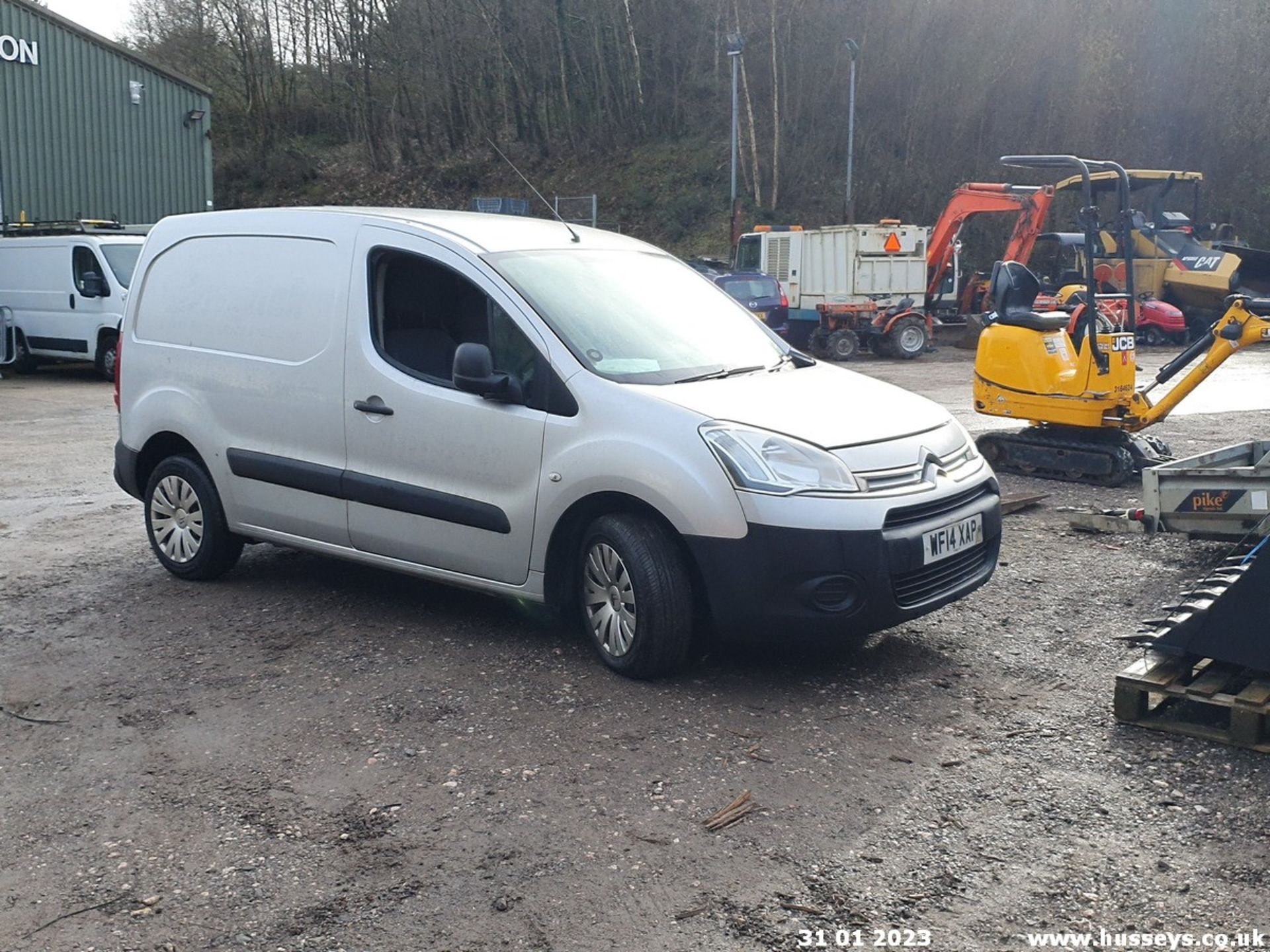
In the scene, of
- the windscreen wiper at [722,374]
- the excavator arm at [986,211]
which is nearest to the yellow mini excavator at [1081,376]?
the windscreen wiper at [722,374]

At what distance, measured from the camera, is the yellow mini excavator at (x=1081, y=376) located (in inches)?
383

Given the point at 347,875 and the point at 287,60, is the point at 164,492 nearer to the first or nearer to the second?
the point at 347,875

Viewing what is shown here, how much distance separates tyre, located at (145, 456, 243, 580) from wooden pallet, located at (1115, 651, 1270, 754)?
4.36 metres

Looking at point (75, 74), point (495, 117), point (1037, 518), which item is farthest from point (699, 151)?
point (1037, 518)

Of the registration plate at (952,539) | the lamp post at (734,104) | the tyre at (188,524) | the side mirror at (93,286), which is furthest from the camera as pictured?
the lamp post at (734,104)

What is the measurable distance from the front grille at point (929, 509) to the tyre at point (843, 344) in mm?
18689

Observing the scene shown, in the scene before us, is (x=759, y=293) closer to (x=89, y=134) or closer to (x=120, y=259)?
(x=120, y=259)

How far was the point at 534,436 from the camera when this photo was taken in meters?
5.11

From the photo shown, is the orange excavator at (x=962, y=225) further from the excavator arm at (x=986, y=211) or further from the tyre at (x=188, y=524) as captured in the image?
the tyre at (x=188, y=524)

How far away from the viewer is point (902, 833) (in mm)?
3662

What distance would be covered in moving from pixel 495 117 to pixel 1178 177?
24.6 m

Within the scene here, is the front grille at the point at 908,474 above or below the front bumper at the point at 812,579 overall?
above

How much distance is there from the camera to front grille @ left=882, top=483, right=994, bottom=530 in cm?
475

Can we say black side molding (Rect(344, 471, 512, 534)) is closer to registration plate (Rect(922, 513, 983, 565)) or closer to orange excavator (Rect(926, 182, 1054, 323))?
registration plate (Rect(922, 513, 983, 565))
